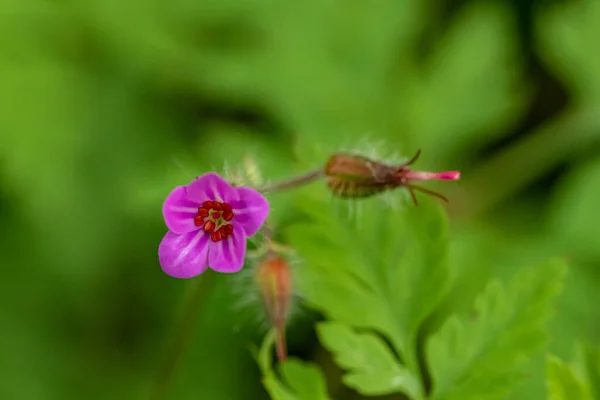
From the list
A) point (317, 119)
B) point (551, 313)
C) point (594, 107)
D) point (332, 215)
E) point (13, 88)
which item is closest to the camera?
point (551, 313)

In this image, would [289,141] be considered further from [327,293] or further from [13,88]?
[327,293]

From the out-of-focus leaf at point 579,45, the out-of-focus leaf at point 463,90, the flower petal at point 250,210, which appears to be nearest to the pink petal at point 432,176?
the flower petal at point 250,210

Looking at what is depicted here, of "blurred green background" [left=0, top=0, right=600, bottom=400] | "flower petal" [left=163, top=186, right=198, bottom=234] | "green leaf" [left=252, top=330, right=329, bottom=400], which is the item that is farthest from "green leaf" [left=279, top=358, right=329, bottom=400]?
"blurred green background" [left=0, top=0, right=600, bottom=400]

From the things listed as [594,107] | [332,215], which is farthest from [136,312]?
[594,107]

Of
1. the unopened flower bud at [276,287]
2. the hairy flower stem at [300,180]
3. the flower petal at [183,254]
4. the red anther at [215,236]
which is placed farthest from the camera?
the unopened flower bud at [276,287]

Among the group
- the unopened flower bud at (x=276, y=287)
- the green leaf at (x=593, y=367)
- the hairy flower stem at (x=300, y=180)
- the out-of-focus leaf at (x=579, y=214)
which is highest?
the out-of-focus leaf at (x=579, y=214)

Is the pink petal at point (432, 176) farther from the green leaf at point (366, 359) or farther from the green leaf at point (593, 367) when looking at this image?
the green leaf at point (593, 367)
